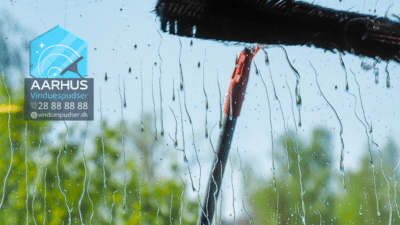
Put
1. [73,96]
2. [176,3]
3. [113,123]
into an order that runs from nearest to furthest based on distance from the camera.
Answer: [176,3]
[73,96]
[113,123]

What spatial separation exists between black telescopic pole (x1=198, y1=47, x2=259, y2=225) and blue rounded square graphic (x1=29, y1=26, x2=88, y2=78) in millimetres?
1529

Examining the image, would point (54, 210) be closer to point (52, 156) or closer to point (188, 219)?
point (52, 156)

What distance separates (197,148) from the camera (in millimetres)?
3242

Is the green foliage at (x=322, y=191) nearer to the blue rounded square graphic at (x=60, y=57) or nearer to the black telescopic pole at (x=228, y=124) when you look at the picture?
the black telescopic pole at (x=228, y=124)

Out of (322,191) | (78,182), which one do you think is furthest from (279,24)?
(322,191)

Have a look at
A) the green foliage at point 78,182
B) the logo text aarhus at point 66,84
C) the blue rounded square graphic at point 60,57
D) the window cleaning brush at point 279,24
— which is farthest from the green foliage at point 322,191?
the window cleaning brush at point 279,24

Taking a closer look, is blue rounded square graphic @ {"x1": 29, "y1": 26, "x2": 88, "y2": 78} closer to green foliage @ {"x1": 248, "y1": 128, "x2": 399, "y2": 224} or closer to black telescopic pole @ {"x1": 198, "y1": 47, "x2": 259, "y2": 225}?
black telescopic pole @ {"x1": 198, "y1": 47, "x2": 259, "y2": 225}

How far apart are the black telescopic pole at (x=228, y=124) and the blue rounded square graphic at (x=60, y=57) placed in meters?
1.53

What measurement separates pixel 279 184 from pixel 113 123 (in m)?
2.29

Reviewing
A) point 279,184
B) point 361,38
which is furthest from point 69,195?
point 361,38

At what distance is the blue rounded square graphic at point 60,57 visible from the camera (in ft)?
8.46

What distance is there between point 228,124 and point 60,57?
1.74 m

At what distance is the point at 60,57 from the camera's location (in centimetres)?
258

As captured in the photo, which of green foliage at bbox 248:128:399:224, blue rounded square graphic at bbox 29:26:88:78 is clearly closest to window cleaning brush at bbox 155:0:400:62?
blue rounded square graphic at bbox 29:26:88:78
